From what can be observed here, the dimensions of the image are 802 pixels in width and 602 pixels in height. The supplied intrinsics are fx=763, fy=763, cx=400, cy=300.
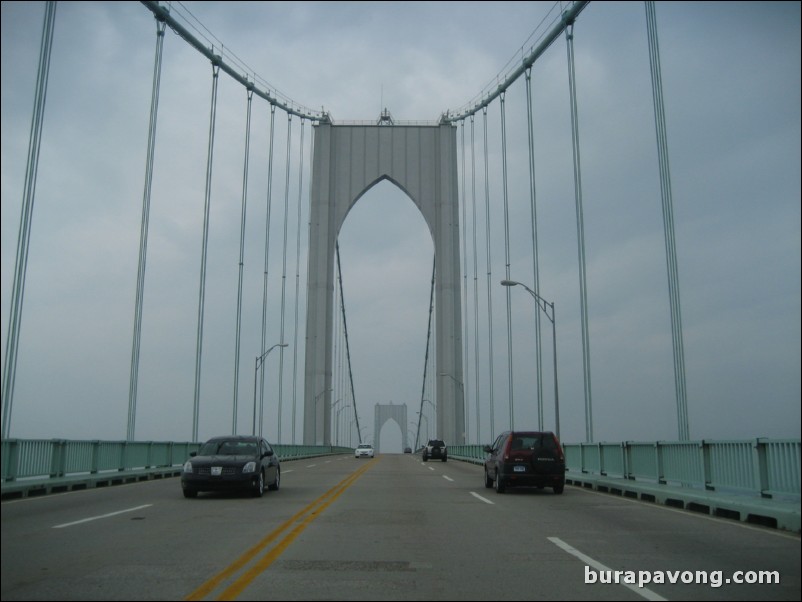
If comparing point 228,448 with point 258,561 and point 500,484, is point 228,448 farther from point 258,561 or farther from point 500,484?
point 258,561

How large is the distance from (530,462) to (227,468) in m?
7.34

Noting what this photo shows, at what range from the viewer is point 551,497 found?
18078 millimetres

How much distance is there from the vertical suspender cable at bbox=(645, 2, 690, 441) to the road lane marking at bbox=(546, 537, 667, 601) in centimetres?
1085

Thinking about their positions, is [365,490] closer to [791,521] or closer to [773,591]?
[791,521]

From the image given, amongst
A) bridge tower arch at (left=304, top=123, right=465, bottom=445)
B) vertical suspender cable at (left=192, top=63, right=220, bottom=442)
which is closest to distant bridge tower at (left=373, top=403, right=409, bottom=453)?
bridge tower arch at (left=304, top=123, right=465, bottom=445)

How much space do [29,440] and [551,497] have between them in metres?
12.3

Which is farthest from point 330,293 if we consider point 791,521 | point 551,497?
point 791,521

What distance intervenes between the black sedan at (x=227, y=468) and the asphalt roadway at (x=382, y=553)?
1.16m

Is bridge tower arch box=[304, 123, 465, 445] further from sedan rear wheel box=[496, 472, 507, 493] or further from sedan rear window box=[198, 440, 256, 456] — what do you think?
sedan rear window box=[198, 440, 256, 456]

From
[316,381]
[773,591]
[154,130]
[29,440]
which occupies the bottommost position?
[773,591]

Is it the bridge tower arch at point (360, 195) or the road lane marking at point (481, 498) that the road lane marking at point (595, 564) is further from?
the bridge tower arch at point (360, 195)

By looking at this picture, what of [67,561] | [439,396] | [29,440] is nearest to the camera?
[67,561]

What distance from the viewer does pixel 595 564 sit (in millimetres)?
8258

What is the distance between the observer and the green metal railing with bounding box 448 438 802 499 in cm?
1224
